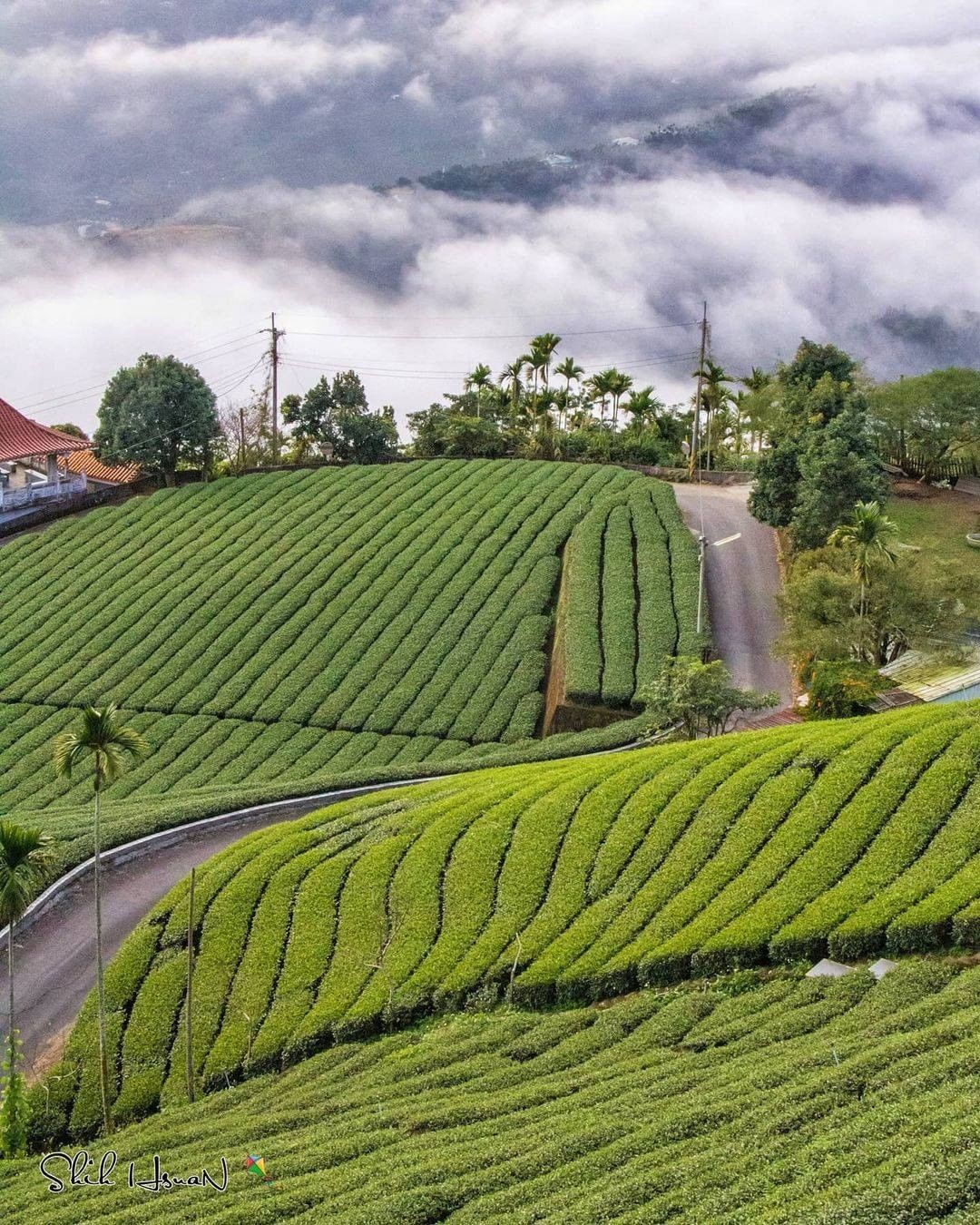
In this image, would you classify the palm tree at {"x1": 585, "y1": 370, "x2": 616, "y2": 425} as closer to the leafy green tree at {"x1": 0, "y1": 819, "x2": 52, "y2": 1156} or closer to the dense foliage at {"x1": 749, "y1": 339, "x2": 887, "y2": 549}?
the dense foliage at {"x1": 749, "y1": 339, "x2": 887, "y2": 549}

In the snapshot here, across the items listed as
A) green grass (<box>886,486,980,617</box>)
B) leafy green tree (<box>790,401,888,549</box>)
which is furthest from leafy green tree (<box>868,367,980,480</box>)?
leafy green tree (<box>790,401,888,549</box>)

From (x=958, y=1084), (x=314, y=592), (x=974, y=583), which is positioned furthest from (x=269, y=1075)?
(x=314, y=592)

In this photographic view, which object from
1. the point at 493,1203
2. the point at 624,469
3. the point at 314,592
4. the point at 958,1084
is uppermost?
the point at 624,469

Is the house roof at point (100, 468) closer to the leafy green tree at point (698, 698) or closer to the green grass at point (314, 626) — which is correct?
the green grass at point (314, 626)

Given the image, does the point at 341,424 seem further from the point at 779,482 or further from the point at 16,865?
the point at 16,865

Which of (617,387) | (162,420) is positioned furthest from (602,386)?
(162,420)

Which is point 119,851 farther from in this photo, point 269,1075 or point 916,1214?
point 916,1214
